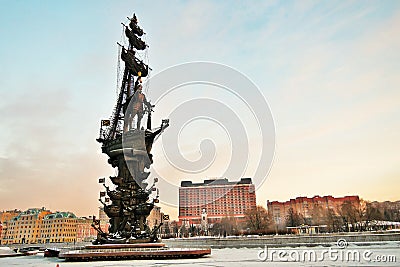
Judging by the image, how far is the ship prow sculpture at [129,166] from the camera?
25094 millimetres

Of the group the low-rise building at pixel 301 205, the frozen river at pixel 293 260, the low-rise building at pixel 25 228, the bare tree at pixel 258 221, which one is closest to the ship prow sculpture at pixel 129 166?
the frozen river at pixel 293 260

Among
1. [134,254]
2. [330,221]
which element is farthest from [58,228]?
[134,254]

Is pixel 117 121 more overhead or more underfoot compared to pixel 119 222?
more overhead

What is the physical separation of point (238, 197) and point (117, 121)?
73125mm

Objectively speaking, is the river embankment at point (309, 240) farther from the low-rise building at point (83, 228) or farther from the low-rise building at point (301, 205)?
the low-rise building at point (83, 228)

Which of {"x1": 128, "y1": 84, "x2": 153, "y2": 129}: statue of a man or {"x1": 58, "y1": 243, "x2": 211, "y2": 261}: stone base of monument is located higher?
{"x1": 128, "y1": 84, "x2": 153, "y2": 129}: statue of a man

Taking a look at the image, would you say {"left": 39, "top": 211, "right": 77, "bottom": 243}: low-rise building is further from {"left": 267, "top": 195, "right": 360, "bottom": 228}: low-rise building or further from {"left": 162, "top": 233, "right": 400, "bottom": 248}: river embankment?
{"left": 162, "top": 233, "right": 400, "bottom": 248}: river embankment

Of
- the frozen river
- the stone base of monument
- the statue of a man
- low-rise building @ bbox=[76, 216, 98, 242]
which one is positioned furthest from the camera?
low-rise building @ bbox=[76, 216, 98, 242]

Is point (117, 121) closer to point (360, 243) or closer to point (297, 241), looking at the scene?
point (297, 241)

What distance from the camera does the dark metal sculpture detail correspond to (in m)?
25.8

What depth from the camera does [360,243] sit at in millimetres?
25062

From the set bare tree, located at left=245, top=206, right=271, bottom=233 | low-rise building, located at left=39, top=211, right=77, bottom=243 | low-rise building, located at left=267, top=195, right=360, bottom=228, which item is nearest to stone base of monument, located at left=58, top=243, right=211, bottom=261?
bare tree, located at left=245, top=206, right=271, bottom=233

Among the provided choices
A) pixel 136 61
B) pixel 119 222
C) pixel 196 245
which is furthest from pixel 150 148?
pixel 196 245

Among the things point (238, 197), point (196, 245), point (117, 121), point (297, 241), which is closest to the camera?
point (297, 241)
